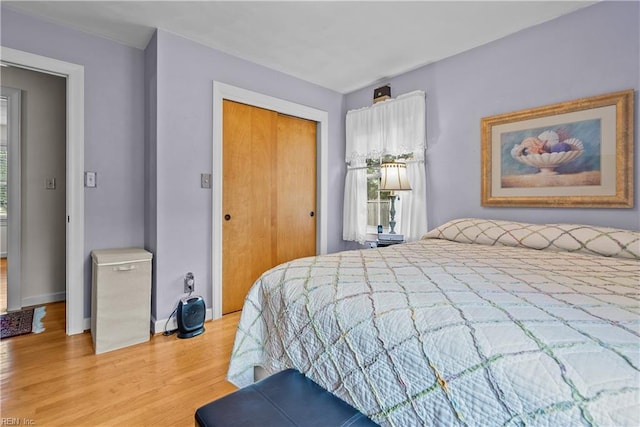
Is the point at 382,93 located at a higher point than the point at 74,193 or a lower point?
higher

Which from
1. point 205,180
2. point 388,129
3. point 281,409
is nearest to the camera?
point 281,409

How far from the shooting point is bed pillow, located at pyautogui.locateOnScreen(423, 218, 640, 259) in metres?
1.67

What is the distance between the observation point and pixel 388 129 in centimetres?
323

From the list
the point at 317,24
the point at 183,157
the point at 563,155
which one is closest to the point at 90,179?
the point at 183,157

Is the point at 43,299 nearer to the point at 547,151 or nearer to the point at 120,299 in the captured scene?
the point at 120,299

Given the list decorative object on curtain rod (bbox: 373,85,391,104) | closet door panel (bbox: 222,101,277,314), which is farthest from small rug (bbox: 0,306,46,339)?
decorative object on curtain rod (bbox: 373,85,391,104)

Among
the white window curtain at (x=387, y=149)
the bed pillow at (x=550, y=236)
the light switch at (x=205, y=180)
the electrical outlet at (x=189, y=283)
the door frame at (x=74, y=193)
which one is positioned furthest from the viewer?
the white window curtain at (x=387, y=149)

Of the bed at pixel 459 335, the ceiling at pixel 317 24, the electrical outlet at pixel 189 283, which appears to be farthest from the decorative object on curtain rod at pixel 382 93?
the electrical outlet at pixel 189 283

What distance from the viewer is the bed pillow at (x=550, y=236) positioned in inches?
65.7

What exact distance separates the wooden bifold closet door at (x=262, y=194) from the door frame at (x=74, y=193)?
1.07 meters

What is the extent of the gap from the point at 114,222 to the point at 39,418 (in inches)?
58.3

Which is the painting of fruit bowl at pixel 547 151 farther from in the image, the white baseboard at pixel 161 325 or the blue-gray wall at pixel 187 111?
the white baseboard at pixel 161 325

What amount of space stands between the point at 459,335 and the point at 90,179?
2.80 meters

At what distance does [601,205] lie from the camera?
2.04 metres
